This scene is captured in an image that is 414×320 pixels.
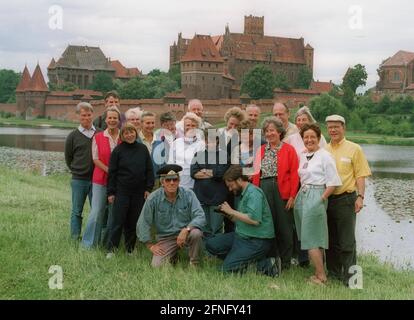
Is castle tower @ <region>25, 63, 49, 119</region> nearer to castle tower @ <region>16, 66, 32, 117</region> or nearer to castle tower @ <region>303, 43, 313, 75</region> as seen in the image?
A: castle tower @ <region>16, 66, 32, 117</region>

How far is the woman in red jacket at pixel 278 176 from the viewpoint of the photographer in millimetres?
5004

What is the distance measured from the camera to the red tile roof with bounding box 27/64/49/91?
214ft

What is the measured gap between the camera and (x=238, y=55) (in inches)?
2852

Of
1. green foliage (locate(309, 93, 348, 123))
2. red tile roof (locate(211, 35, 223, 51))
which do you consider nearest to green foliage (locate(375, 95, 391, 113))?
green foliage (locate(309, 93, 348, 123))

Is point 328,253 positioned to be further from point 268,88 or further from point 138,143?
point 268,88

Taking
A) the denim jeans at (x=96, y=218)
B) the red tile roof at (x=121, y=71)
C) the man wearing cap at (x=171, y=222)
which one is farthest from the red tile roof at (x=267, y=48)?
the man wearing cap at (x=171, y=222)

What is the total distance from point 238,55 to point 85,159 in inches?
2675

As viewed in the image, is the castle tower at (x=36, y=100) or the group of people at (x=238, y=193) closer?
the group of people at (x=238, y=193)

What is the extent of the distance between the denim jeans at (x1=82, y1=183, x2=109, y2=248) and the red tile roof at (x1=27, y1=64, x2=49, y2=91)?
61845mm

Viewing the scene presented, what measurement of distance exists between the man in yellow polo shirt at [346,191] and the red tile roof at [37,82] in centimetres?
6289

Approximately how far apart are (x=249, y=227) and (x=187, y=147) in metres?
0.97

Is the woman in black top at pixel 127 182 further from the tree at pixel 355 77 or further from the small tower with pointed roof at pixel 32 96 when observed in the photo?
the small tower with pointed roof at pixel 32 96

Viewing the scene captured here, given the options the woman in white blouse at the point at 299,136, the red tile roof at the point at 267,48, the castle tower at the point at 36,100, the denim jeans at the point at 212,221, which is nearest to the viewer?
the woman in white blouse at the point at 299,136

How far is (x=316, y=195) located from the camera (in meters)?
4.84
